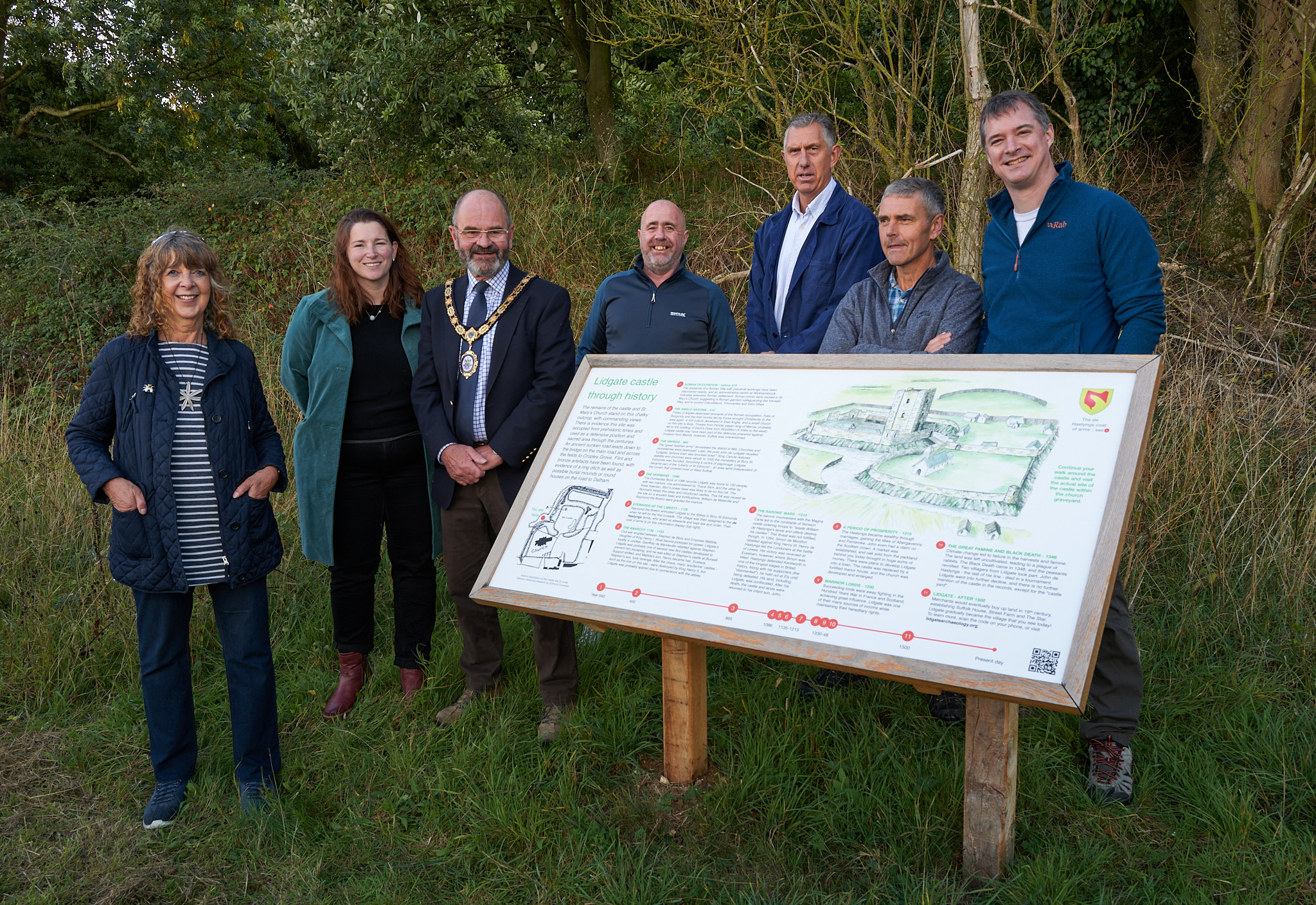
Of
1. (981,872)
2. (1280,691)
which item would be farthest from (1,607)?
(1280,691)

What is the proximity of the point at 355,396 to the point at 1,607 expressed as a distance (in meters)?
2.88

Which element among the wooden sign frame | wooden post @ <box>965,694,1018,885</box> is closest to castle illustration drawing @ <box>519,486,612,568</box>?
the wooden sign frame

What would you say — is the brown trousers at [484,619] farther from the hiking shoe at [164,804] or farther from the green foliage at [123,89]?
the green foliage at [123,89]

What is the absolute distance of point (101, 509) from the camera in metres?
5.62

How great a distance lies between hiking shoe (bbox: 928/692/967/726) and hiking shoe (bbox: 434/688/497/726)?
190cm

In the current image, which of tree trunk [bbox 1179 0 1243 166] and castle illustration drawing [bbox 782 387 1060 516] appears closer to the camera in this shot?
castle illustration drawing [bbox 782 387 1060 516]

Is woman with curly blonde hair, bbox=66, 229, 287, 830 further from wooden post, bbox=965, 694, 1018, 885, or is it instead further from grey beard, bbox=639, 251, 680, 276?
wooden post, bbox=965, 694, 1018, 885

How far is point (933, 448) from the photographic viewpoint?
8.07 ft

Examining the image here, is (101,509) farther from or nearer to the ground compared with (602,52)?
nearer to the ground

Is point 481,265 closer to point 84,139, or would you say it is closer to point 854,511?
point 854,511

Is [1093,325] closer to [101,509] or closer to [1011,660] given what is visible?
[1011,660]

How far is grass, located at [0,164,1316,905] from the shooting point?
109 inches

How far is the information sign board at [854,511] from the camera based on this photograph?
2109mm

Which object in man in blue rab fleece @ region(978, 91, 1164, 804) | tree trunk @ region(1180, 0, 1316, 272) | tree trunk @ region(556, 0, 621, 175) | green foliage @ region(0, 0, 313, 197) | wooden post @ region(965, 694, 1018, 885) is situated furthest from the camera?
green foliage @ region(0, 0, 313, 197)
